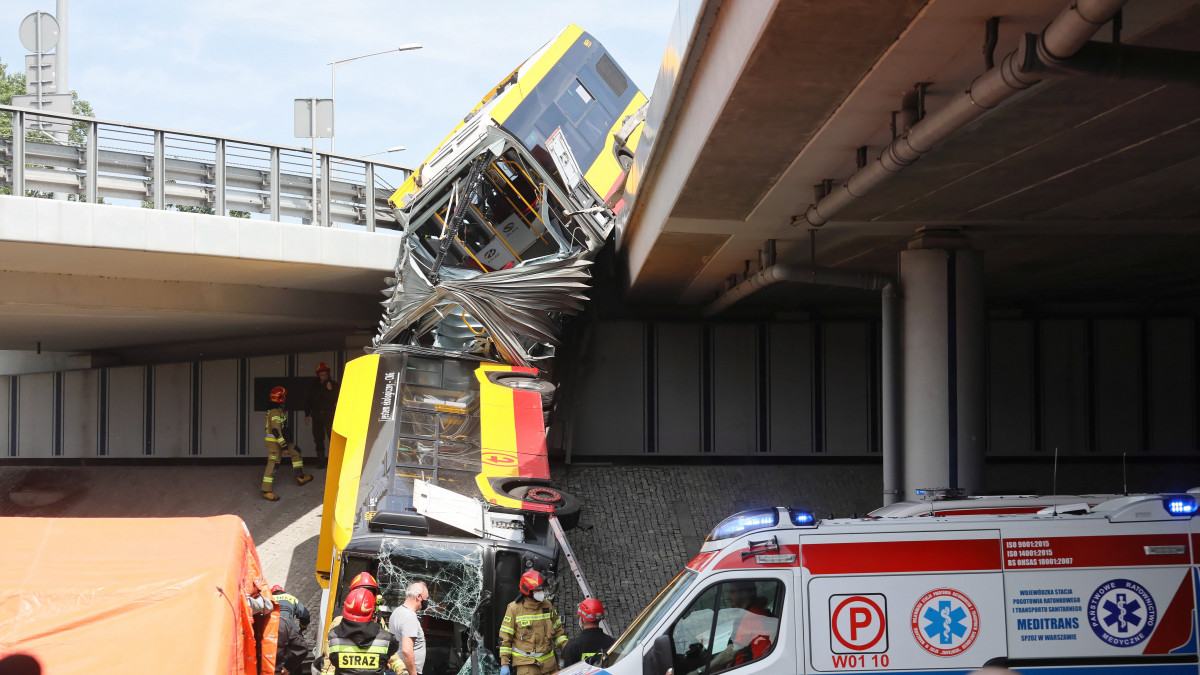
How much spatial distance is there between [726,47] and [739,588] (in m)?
3.66

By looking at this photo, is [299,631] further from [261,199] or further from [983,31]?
[261,199]

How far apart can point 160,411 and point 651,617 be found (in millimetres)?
19204

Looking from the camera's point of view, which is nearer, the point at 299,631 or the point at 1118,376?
the point at 299,631

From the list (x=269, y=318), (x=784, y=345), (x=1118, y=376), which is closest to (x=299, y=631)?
(x=269, y=318)

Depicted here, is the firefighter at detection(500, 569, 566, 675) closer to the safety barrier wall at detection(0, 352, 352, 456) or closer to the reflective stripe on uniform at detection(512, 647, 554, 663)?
the reflective stripe on uniform at detection(512, 647, 554, 663)

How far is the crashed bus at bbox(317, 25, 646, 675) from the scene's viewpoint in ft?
30.2

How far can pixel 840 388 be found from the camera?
2134cm

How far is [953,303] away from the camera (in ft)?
39.6

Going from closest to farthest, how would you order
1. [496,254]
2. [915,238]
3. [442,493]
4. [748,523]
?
1. [748,523]
2. [442,493]
3. [915,238]
4. [496,254]

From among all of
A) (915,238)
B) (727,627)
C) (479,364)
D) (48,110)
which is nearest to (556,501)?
(479,364)

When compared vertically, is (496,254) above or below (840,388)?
above

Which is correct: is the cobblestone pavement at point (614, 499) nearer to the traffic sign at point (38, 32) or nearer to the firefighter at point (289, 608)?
the firefighter at point (289, 608)

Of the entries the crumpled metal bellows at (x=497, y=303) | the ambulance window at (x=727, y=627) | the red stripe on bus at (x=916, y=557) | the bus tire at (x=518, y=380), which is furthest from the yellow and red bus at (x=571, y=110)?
the red stripe on bus at (x=916, y=557)

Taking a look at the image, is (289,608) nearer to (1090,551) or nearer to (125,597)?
(125,597)
